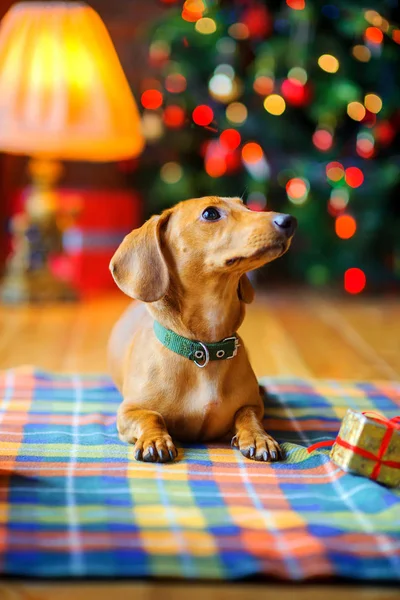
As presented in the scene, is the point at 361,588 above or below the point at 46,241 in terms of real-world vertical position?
above

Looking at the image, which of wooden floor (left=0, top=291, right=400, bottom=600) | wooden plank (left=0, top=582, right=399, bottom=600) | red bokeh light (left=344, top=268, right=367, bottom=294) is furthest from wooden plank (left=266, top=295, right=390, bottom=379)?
wooden plank (left=0, top=582, right=399, bottom=600)

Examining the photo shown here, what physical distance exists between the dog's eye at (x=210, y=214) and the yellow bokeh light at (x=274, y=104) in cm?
239

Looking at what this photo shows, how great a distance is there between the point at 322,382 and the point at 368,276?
1878 millimetres

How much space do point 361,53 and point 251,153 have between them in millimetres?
682

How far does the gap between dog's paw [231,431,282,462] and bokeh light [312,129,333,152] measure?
2.54 m

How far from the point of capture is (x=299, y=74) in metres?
3.93

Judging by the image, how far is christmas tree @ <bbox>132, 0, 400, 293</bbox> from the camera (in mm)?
3928

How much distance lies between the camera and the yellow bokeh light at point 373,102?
156 inches

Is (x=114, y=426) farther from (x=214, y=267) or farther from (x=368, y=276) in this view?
(x=368, y=276)

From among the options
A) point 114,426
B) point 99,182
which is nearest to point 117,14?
point 99,182

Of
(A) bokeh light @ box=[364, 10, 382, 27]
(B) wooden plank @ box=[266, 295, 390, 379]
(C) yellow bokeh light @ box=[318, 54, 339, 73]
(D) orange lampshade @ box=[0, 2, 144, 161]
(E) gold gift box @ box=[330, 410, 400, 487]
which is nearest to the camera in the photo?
(E) gold gift box @ box=[330, 410, 400, 487]

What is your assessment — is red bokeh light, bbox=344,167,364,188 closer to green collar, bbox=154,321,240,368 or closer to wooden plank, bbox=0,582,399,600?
green collar, bbox=154,321,240,368

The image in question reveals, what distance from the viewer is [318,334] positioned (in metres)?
3.43

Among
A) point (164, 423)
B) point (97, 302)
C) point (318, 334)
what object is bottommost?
point (97, 302)
